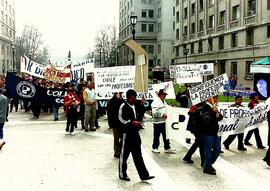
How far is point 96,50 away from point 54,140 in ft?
275

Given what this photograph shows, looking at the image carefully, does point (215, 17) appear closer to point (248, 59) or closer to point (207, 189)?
point (248, 59)

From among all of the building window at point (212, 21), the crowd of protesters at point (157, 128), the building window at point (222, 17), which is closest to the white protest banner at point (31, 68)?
the crowd of protesters at point (157, 128)

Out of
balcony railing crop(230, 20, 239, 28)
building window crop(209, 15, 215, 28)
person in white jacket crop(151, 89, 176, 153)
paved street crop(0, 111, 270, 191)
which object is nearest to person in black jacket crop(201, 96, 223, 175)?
paved street crop(0, 111, 270, 191)

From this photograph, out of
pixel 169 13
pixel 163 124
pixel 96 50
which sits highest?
pixel 169 13

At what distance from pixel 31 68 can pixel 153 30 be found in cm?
7865

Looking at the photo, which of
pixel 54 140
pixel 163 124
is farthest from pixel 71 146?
pixel 163 124

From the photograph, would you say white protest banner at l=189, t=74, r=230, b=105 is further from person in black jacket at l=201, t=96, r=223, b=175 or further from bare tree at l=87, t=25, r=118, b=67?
bare tree at l=87, t=25, r=118, b=67

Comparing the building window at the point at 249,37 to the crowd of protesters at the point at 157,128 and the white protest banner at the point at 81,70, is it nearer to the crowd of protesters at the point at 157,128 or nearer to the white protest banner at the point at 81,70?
the white protest banner at the point at 81,70

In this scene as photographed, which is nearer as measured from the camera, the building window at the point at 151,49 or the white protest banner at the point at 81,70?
the white protest banner at the point at 81,70

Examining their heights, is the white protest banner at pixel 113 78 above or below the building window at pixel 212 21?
below

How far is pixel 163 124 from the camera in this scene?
11297 millimetres

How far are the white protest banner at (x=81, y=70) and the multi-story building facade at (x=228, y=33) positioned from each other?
2262 cm

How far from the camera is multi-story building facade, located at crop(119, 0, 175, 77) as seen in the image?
305 feet

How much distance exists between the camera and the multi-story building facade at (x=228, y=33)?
133 feet
